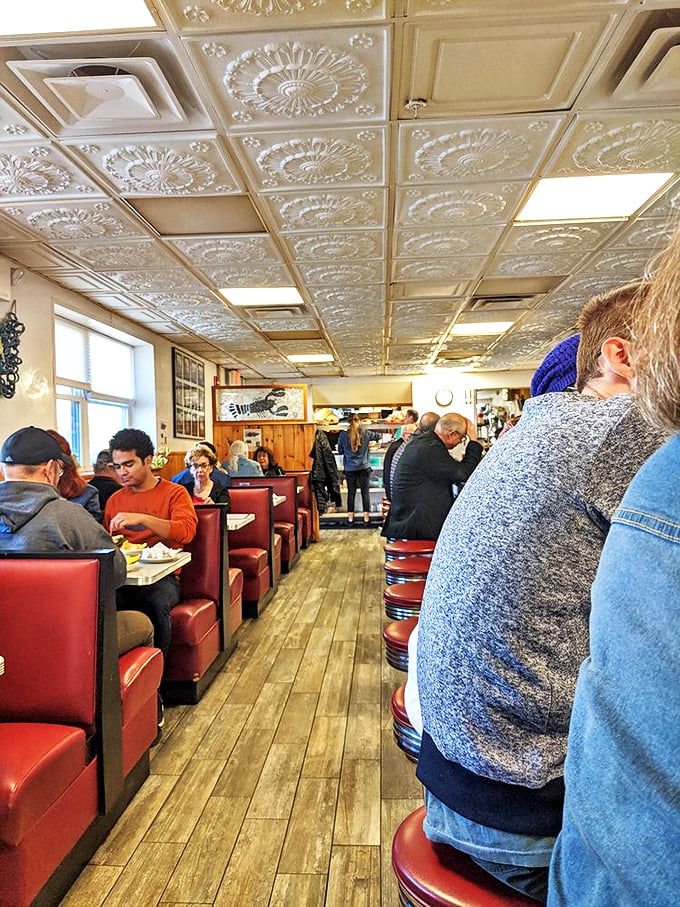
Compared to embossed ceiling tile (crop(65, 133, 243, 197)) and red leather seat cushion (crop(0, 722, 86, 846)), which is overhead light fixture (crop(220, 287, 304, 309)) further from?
red leather seat cushion (crop(0, 722, 86, 846))

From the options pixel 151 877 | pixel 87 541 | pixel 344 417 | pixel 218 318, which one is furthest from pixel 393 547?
pixel 344 417

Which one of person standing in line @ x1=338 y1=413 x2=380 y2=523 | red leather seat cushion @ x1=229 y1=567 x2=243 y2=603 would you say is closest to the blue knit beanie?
red leather seat cushion @ x1=229 y1=567 x2=243 y2=603

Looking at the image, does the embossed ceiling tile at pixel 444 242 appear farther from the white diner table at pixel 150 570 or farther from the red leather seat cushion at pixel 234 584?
the white diner table at pixel 150 570

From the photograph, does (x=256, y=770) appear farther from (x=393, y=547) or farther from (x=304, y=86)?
(x=304, y=86)

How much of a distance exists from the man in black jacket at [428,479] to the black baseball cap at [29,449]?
236 cm

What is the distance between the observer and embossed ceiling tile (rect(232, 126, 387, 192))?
3.33 meters

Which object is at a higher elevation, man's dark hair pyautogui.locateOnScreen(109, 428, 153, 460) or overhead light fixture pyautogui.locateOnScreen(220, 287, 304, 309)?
overhead light fixture pyautogui.locateOnScreen(220, 287, 304, 309)

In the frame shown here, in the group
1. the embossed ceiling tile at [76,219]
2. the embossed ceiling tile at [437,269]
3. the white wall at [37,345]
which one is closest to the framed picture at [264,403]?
the white wall at [37,345]

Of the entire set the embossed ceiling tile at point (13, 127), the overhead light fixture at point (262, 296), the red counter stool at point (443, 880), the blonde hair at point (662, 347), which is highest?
the embossed ceiling tile at point (13, 127)

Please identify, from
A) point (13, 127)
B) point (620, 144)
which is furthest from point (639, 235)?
point (13, 127)

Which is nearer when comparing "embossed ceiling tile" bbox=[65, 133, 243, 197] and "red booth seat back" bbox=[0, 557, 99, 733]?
"red booth seat back" bbox=[0, 557, 99, 733]

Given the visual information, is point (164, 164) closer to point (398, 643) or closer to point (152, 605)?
point (152, 605)

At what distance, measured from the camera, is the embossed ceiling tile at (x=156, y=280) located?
569cm

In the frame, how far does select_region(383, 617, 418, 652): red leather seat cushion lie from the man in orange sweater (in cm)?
142
